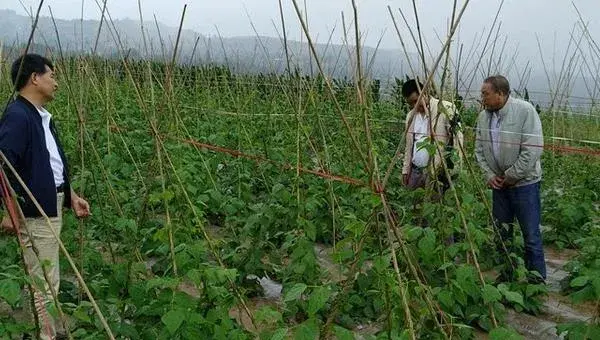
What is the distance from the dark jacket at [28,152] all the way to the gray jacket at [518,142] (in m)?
2.32

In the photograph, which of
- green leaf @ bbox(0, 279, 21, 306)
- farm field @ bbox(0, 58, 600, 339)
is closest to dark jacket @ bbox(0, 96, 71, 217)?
farm field @ bbox(0, 58, 600, 339)

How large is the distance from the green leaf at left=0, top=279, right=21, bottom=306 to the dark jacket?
2.33 feet

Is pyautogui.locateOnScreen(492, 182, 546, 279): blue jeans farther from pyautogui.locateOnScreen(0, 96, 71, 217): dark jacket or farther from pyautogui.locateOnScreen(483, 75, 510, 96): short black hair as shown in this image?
pyautogui.locateOnScreen(0, 96, 71, 217): dark jacket

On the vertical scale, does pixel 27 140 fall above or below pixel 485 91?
below

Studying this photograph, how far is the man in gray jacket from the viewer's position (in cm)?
360

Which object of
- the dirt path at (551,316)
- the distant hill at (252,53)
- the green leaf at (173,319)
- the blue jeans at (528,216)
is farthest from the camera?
the distant hill at (252,53)

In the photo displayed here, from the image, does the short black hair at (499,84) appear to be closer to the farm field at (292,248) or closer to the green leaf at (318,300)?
the farm field at (292,248)

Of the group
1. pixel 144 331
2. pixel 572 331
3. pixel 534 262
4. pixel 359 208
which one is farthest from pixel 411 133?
pixel 144 331

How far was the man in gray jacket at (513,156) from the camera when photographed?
3604 millimetres

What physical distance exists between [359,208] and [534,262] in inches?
40.5

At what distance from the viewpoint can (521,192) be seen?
3.72 m

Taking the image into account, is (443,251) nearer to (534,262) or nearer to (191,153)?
(534,262)

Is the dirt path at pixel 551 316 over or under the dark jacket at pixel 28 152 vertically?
under

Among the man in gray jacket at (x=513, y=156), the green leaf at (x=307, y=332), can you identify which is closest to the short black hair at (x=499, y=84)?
the man in gray jacket at (x=513, y=156)
